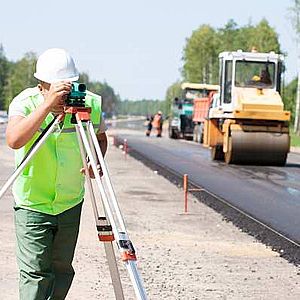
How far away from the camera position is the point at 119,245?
12.5ft

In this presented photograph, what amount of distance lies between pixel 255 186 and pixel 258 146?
18.2ft

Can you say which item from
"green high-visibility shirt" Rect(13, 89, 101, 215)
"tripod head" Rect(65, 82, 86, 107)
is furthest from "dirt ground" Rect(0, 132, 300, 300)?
"tripod head" Rect(65, 82, 86, 107)

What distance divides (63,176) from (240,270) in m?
3.76

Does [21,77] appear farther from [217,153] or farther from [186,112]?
[217,153]

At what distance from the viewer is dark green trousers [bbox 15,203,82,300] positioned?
4.65 metres

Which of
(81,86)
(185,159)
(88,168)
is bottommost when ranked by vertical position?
(185,159)

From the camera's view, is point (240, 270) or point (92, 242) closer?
point (240, 270)

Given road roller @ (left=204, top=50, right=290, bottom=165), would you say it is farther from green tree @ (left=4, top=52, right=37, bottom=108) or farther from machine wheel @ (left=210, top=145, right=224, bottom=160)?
green tree @ (left=4, top=52, right=37, bottom=108)

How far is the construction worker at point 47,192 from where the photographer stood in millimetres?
4629

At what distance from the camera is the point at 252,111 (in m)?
22.8

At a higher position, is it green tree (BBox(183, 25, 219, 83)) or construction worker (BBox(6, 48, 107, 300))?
green tree (BBox(183, 25, 219, 83))

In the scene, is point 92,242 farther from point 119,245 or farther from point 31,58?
point 31,58

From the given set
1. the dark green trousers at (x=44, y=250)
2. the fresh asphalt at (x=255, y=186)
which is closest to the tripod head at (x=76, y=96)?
the dark green trousers at (x=44, y=250)

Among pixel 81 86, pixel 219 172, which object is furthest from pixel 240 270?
pixel 219 172
